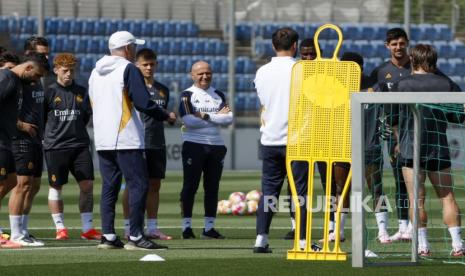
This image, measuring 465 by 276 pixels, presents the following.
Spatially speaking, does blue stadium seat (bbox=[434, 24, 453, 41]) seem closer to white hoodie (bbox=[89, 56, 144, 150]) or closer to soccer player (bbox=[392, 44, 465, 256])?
soccer player (bbox=[392, 44, 465, 256])

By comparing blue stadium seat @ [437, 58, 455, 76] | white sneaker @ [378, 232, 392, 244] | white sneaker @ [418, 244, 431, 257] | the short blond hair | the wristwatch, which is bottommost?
white sneaker @ [378, 232, 392, 244]

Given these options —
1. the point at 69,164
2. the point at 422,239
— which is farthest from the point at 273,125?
the point at 69,164

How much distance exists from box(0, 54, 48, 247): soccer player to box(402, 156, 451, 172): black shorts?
3.59 metres

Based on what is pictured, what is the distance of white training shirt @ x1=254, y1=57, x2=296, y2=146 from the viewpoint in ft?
34.7

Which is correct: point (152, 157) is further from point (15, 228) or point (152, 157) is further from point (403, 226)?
point (403, 226)

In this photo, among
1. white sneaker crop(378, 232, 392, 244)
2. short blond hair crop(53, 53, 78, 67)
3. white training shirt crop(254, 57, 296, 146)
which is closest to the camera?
white training shirt crop(254, 57, 296, 146)

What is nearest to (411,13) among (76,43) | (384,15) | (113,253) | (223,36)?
(384,15)

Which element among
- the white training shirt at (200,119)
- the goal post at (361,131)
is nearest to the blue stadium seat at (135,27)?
the white training shirt at (200,119)

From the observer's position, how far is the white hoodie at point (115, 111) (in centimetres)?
1082

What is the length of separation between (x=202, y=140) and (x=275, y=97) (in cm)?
257

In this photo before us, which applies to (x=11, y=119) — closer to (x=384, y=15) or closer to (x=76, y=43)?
(x=76, y=43)

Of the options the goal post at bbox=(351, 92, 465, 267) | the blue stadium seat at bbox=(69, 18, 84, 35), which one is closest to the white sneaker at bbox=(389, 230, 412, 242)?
the goal post at bbox=(351, 92, 465, 267)

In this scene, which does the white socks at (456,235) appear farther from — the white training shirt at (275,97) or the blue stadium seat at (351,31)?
the blue stadium seat at (351,31)

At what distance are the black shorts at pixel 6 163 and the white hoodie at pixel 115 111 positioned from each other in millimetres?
1195
